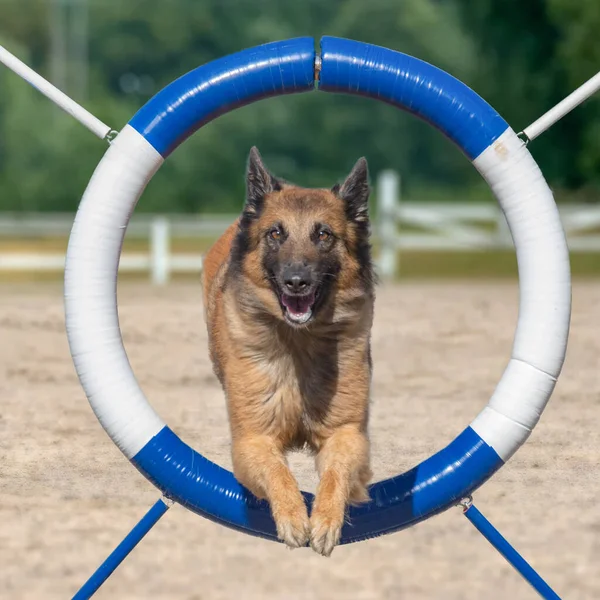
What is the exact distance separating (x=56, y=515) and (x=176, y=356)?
5149 millimetres

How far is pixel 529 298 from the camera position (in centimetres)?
530

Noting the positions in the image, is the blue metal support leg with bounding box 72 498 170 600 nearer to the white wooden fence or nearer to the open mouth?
the open mouth

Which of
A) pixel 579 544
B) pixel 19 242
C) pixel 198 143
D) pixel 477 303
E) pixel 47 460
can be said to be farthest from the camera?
pixel 198 143

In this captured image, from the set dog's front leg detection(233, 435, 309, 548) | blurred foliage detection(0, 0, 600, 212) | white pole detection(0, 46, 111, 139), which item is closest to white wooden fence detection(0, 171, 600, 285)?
blurred foliage detection(0, 0, 600, 212)

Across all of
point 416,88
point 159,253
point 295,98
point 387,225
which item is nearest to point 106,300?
point 416,88

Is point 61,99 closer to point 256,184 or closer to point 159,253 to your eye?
point 256,184

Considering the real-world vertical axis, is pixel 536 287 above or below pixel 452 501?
above

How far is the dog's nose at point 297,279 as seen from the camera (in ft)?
16.0

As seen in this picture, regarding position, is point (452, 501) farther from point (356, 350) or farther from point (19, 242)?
point (19, 242)

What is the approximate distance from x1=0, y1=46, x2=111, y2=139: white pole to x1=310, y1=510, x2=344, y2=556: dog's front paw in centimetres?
211

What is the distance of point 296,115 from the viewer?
119 feet

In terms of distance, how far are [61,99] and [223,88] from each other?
90 cm

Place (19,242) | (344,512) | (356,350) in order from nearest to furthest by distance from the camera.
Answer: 1. (344,512)
2. (356,350)
3. (19,242)

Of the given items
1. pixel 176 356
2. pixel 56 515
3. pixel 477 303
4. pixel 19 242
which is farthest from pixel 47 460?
pixel 19 242
